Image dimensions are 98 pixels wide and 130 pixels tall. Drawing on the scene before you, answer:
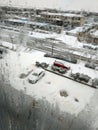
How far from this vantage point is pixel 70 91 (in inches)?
242

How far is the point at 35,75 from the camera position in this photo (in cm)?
688

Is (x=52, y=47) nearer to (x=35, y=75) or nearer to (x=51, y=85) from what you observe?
(x=35, y=75)

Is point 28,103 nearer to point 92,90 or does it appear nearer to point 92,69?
point 92,90

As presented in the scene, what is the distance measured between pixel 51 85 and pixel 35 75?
0.82m

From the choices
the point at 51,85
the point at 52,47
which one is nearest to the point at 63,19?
the point at 52,47

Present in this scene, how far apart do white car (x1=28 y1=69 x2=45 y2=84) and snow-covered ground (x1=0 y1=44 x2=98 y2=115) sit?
0.13 metres

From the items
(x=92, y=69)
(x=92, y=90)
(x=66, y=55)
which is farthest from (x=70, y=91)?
(x=66, y=55)

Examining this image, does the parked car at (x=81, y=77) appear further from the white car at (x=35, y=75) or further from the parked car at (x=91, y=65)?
the white car at (x=35, y=75)

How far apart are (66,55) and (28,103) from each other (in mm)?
4302

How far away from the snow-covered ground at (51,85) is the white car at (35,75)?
130 mm

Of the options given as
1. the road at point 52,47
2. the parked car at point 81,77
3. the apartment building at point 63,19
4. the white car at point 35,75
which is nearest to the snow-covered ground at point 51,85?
the white car at point 35,75

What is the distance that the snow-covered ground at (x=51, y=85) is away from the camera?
562 cm

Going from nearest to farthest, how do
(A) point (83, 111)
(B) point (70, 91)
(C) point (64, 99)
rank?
(A) point (83, 111), (C) point (64, 99), (B) point (70, 91)

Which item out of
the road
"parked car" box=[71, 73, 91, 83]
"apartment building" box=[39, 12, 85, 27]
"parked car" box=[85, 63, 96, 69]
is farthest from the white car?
"apartment building" box=[39, 12, 85, 27]
